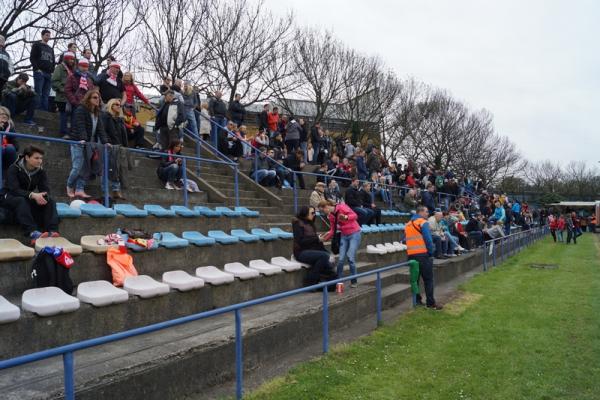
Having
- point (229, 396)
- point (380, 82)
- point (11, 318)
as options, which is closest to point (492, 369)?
point (229, 396)

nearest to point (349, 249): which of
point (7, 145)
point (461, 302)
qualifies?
point (461, 302)

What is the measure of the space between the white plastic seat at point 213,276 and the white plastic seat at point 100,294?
1.45 metres

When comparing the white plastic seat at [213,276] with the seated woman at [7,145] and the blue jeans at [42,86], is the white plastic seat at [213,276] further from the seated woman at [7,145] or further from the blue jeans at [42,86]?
the blue jeans at [42,86]

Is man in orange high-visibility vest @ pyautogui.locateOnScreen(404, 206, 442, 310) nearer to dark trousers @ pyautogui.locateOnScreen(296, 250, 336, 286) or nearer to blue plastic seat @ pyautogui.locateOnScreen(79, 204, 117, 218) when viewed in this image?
dark trousers @ pyautogui.locateOnScreen(296, 250, 336, 286)

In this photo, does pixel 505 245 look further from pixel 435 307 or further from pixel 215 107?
pixel 215 107

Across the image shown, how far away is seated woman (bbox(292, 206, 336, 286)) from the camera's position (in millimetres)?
8680

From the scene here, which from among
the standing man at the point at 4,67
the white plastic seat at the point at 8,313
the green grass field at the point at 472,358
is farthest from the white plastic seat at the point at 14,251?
the standing man at the point at 4,67

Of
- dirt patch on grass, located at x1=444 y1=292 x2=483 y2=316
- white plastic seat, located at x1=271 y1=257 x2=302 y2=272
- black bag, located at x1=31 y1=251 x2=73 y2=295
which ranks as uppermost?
black bag, located at x1=31 y1=251 x2=73 y2=295

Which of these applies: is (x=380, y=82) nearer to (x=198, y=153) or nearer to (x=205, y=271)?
(x=198, y=153)

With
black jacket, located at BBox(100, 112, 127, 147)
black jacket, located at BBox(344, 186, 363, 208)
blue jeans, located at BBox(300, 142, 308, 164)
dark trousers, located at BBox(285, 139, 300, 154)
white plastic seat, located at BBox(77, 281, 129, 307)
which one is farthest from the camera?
blue jeans, located at BBox(300, 142, 308, 164)

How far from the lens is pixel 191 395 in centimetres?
468

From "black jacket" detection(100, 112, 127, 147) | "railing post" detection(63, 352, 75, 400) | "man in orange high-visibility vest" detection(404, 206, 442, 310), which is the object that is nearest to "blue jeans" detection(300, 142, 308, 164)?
"man in orange high-visibility vest" detection(404, 206, 442, 310)

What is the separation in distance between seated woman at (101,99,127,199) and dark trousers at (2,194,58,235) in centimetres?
213

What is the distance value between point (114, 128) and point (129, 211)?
2012mm
